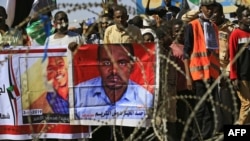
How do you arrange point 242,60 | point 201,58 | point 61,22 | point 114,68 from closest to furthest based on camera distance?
point 114,68
point 61,22
point 201,58
point 242,60

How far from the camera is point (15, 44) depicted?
22.6 feet

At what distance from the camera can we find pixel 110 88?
6543 mm

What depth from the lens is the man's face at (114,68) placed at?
21.3 ft

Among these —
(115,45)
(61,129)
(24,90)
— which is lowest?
(61,129)

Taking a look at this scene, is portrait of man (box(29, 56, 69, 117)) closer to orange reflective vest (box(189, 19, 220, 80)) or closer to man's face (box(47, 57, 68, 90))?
man's face (box(47, 57, 68, 90))

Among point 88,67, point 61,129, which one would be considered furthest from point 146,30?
point 61,129

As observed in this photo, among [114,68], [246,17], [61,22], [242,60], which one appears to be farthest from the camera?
[242,60]

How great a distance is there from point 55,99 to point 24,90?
0.34 metres

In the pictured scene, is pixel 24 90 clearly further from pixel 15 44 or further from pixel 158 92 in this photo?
pixel 158 92

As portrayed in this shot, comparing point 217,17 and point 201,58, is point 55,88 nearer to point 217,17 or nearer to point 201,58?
point 201,58

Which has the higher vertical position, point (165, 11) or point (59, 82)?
point (165, 11)

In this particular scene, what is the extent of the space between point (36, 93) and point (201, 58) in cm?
184

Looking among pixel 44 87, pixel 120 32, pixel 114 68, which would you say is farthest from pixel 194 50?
pixel 44 87

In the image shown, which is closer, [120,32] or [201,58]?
[201,58]
